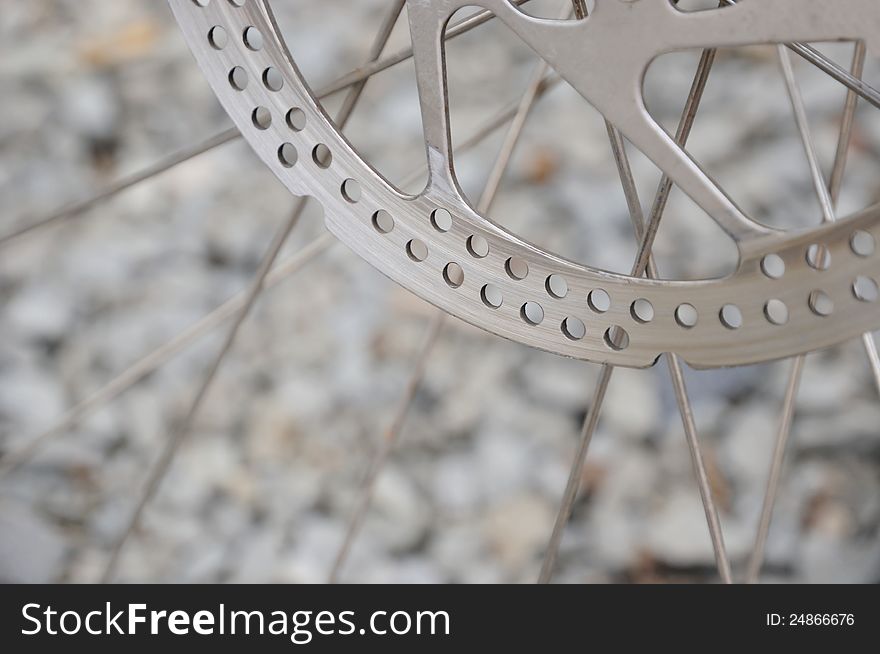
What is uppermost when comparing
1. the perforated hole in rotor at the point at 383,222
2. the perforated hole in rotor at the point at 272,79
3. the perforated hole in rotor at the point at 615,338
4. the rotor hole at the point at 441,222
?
the perforated hole in rotor at the point at 272,79

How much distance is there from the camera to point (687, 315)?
296 millimetres

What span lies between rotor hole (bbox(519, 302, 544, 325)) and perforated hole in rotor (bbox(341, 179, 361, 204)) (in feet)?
0.19

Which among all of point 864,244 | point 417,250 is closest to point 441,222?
point 417,250

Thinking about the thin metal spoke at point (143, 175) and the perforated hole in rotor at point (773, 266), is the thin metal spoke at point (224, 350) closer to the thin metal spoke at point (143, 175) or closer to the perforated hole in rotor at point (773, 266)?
the thin metal spoke at point (143, 175)

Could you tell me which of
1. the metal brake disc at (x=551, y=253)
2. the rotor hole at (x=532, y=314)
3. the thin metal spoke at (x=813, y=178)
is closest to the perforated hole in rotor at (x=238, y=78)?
the metal brake disc at (x=551, y=253)

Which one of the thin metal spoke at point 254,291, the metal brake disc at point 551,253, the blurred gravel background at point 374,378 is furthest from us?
the blurred gravel background at point 374,378

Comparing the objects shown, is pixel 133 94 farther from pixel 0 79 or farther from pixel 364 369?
pixel 364 369

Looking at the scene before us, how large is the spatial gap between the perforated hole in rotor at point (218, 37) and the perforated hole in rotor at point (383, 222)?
0.06 meters

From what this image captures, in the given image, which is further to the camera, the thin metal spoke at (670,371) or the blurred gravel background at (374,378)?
the blurred gravel background at (374,378)

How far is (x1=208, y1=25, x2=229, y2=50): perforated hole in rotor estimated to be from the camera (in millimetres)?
298

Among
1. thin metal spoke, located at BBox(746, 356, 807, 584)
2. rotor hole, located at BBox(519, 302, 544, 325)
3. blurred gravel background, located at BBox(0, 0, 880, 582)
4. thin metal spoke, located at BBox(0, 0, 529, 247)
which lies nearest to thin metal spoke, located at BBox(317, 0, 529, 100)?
thin metal spoke, located at BBox(0, 0, 529, 247)

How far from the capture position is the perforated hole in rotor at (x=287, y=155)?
1.01 feet

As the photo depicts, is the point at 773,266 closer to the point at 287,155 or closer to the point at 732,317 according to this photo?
the point at 732,317

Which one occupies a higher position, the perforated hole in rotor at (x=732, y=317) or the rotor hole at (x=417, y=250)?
the rotor hole at (x=417, y=250)
